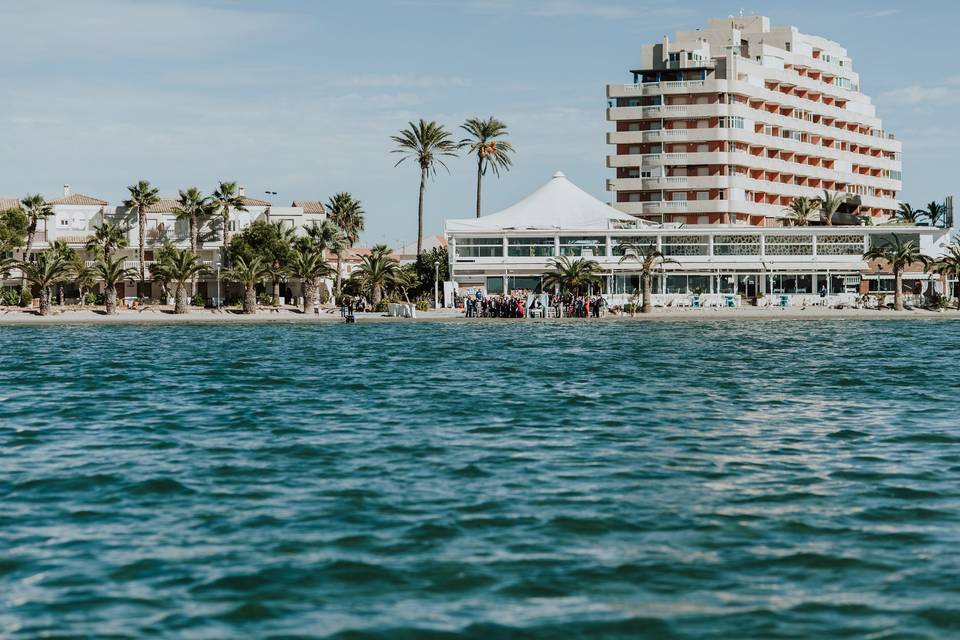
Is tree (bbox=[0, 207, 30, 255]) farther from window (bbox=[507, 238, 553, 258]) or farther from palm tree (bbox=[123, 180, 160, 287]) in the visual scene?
window (bbox=[507, 238, 553, 258])

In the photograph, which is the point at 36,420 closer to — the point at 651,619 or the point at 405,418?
the point at 405,418

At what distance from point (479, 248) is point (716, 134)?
104 feet

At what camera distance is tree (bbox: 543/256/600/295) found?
8775 cm

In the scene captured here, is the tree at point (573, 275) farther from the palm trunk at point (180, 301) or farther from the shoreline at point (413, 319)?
the palm trunk at point (180, 301)

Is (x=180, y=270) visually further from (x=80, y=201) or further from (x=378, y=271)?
(x=80, y=201)

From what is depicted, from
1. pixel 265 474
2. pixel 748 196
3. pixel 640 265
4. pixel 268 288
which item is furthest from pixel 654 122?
pixel 265 474

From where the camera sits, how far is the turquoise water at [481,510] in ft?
35.1

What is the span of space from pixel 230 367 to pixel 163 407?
13.3 metres

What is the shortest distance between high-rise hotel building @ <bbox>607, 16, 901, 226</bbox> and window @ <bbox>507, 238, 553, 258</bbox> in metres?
24.5

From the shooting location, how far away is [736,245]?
97.8 m

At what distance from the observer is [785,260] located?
96.4 meters

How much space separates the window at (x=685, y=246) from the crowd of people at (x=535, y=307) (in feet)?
48.0

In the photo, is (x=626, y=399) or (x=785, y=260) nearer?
(x=626, y=399)

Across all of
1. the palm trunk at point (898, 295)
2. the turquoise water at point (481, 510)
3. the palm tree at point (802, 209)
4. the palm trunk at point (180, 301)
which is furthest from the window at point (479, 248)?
the turquoise water at point (481, 510)
